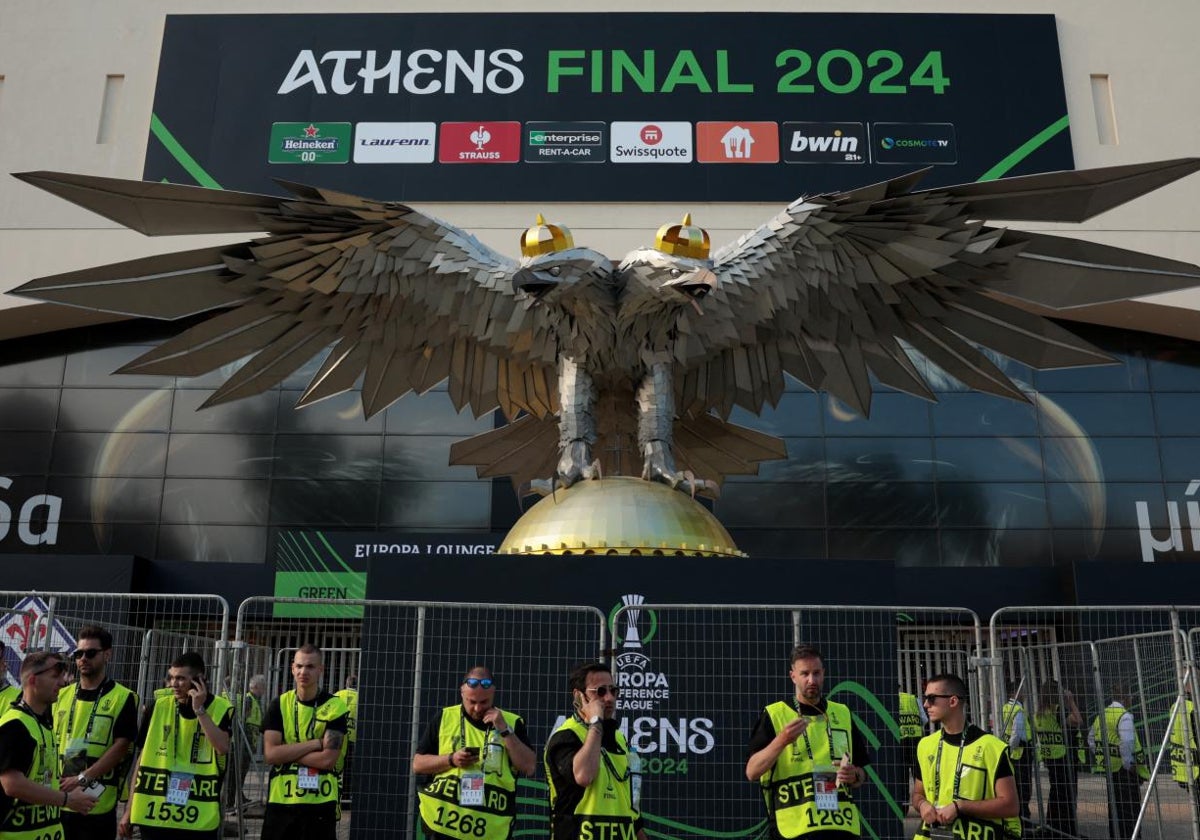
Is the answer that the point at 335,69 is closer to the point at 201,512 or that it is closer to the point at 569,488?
the point at 201,512

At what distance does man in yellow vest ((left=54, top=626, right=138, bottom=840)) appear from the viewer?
6242mm

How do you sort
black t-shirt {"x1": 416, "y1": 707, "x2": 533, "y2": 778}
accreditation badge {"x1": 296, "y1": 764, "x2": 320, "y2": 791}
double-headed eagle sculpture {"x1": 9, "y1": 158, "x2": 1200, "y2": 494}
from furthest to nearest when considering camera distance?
double-headed eagle sculpture {"x1": 9, "y1": 158, "x2": 1200, "y2": 494} < accreditation badge {"x1": 296, "y1": 764, "x2": 320, "y2": 791} < black t-shirt {"x1": 416, "y1": 707, "x2": 533, "y2": 778}

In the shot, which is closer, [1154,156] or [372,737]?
[372,737]

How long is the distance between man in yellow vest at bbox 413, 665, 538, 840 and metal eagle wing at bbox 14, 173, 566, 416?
3.62 m

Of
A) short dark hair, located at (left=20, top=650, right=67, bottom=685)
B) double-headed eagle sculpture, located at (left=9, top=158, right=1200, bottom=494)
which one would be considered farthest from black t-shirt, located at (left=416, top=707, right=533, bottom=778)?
double-headed eagle sculpture, located at (left=9, top=158, right=1200, bottom=494)

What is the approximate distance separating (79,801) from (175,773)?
1230 mm

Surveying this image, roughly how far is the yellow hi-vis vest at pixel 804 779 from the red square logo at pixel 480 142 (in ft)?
66.2

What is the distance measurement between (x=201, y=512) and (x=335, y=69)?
11.6 metres

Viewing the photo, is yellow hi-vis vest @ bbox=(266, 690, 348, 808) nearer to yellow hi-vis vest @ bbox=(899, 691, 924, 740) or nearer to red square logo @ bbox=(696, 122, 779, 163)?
yellow hi-vis vest @ bbox=(899, 691, 924, 740)

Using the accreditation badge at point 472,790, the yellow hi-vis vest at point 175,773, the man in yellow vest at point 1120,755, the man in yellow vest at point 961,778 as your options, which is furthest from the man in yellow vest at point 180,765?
the man in yellow vest at point 1120,755

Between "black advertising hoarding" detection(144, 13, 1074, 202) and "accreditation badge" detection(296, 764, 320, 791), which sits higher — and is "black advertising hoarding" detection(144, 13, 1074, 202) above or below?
above

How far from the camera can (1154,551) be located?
24266mm

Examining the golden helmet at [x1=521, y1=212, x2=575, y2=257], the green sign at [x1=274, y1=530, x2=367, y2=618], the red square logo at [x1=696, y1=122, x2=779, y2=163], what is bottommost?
the green sign at [x1=274, y1=530, x2=367, y2=618]

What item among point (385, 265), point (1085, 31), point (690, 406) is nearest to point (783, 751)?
point (690, 406)
